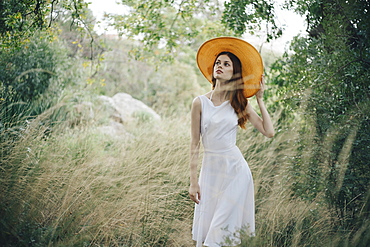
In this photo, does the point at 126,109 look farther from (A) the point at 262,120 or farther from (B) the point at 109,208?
(A) the point at 262,120

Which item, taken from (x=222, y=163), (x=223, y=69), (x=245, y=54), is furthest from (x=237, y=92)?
(x=222, y=163)

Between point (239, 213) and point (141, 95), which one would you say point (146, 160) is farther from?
point (141, 95)

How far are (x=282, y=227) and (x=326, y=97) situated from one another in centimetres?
140

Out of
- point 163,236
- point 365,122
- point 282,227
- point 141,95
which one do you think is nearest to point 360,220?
point 282,227

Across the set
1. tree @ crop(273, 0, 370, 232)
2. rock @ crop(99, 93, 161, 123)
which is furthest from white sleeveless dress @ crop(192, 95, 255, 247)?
rock @ crop(99, 93, 161, 123)

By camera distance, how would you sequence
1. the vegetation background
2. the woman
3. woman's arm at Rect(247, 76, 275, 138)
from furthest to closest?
the vegetation background < woman's arm at Rect(247, 76, 275, 138) < the woman

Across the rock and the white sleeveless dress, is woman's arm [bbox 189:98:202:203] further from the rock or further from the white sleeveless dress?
the rock

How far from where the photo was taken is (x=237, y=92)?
2816mm

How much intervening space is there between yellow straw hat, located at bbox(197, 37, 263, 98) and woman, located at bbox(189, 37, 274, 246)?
0.13 meters

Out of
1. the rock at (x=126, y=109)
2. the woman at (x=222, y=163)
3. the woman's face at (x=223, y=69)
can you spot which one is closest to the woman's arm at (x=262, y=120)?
the woman at (x=222, y=163)

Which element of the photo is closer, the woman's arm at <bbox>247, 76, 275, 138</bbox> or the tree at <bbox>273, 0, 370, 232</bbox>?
the woman's arm at <bbox>247, 76, 275, 138</bbox>

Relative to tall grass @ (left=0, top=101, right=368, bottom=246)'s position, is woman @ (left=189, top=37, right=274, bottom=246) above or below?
above

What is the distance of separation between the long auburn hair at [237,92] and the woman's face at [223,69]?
0.04 metres

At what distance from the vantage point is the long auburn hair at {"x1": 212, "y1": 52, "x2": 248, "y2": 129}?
2777 mm
